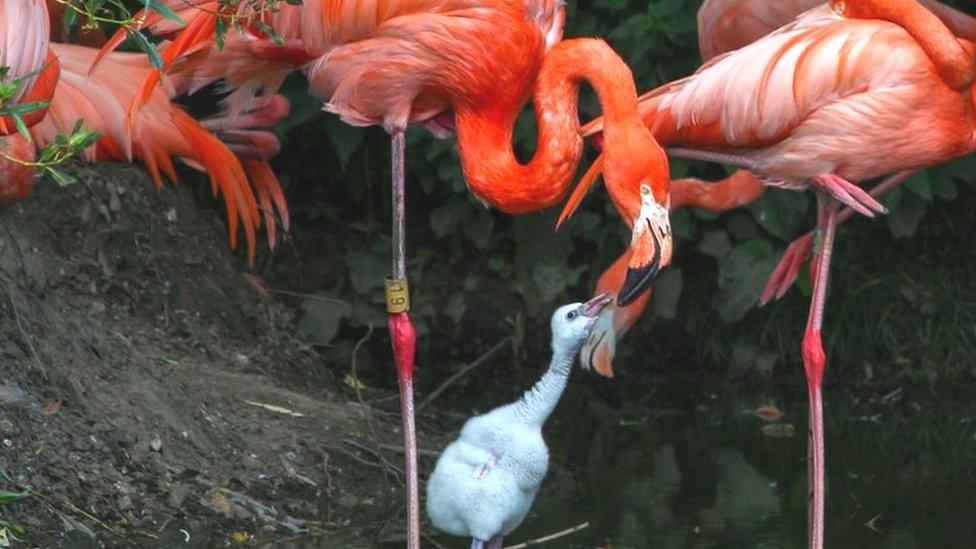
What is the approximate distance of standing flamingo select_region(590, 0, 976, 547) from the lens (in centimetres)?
491

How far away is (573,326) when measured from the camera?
474 cm

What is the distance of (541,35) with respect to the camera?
195 inches

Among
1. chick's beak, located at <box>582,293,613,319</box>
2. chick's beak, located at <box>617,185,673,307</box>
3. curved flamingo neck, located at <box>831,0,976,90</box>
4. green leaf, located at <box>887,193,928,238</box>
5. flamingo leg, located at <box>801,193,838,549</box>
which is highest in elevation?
curved flamingo neck, located at <box>831,0,976,90</box>

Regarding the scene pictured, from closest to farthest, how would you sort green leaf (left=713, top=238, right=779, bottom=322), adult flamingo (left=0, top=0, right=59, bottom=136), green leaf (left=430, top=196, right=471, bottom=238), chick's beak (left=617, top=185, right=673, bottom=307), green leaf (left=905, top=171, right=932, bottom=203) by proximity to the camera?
chick's beak (left=617, top=185, right=673, bottom=307) < adult flamingo (left=0, top=0, right=59, bottom=136) < green leaf (left=905, top=171, right=932, bottom=203) < green leaf (left=713, top=238, right=779, bottom=322) < green leaf (left=430, top=196, right=471, bottom=238)

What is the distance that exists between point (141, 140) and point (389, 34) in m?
1.54

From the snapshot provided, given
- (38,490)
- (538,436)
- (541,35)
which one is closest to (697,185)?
(541,35)

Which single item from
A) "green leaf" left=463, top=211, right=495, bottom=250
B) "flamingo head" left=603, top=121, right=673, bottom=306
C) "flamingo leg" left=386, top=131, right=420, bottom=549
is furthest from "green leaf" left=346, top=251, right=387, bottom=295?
"flamingo head" left=603, top=121, right=673, bottom=306

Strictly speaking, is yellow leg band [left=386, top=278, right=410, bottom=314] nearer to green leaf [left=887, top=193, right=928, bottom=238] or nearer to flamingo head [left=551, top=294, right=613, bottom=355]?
flamingo head [left=551, top=294, right=613, bottom=355]

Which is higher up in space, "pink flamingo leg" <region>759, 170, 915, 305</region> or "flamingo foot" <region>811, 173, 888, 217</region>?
"flamingo foot" <region>811, 173, 888, 217</region>

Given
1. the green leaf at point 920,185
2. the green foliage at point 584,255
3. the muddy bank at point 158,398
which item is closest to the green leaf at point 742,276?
the green foliage at point 584,255

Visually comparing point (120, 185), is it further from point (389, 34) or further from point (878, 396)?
point (878, 396)

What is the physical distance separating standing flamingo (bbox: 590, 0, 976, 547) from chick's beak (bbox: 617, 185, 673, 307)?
24.8 inches

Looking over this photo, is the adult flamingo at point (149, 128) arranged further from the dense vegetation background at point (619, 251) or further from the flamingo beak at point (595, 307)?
the flamingo beak at point (595, 307)

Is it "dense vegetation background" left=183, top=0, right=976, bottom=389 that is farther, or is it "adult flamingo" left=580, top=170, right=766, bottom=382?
"dense vegetation background" left=183, top=0, right=976, bottom=389
